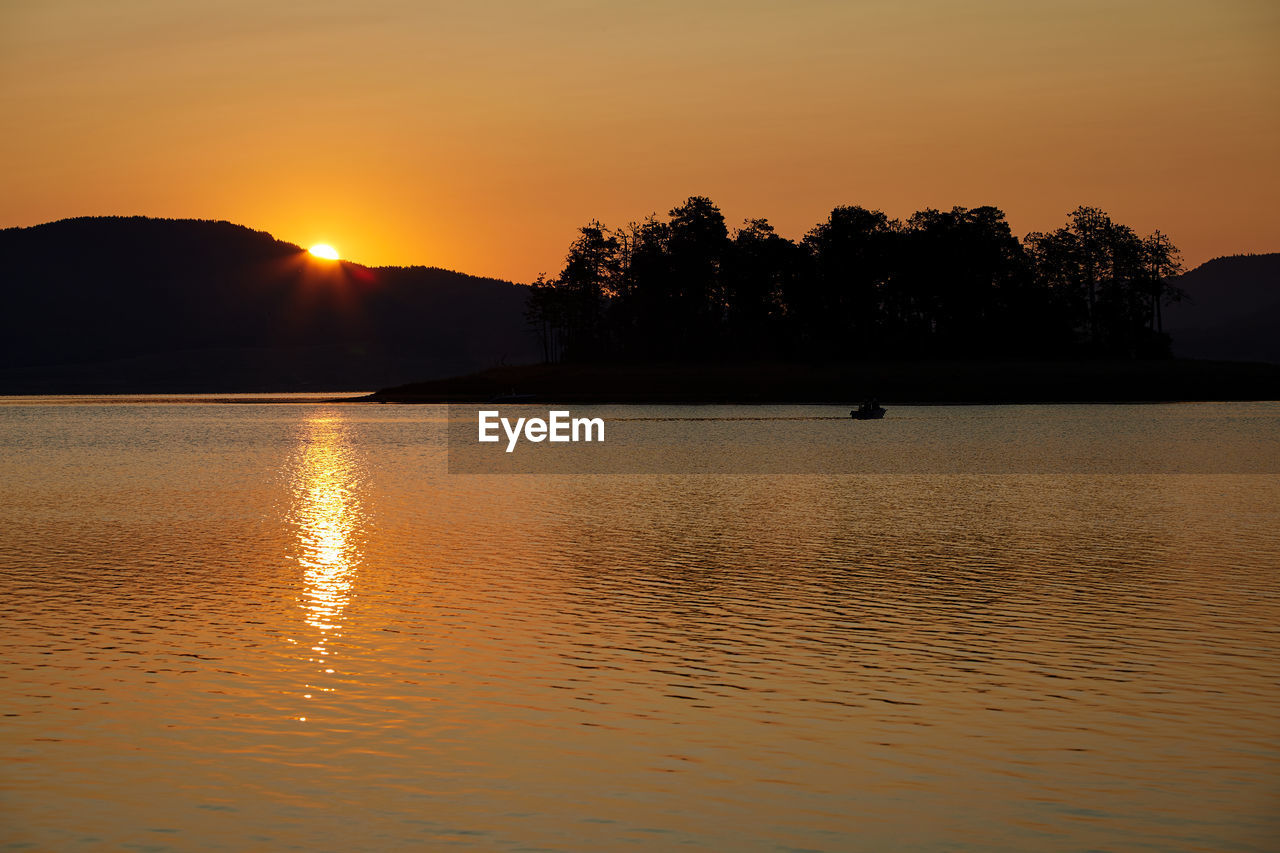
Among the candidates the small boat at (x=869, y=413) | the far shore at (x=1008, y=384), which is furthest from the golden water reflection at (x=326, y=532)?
the far shore at (x=1008, y=384)

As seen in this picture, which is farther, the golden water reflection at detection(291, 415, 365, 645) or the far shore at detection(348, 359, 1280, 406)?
the far shore at detection(348, 359, 1280, 406)

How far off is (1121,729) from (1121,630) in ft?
24.5

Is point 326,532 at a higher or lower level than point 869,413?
lower

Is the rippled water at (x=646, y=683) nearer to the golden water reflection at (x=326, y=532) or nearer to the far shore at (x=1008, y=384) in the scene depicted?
the golden water reflection at (x=326, y=532)

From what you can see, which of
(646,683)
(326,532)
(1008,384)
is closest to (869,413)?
(1008,384)

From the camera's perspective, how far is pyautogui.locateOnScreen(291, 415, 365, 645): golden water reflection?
28.8 m

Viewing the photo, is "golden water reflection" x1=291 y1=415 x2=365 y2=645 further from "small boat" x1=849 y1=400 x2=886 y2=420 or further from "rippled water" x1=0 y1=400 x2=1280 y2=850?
"small boat" x1=849 y1=400 x2=886 y2=420

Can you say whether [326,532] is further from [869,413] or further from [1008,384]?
[1008,384]

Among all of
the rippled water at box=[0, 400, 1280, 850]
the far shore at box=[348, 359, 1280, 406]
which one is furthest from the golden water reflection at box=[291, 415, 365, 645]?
the far shore at box=[348, 359, 1280, 406]

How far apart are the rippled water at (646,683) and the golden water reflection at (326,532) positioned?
8.9 inches

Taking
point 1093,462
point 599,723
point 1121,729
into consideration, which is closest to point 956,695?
point 1121,729

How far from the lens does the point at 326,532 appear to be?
44.5 m

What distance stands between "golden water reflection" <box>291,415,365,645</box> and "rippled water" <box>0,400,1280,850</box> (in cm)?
23

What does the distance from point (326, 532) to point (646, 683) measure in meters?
25.6
